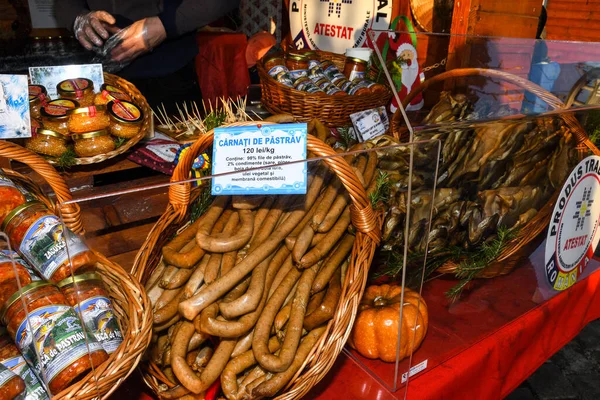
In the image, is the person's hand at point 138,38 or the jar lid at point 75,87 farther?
the person's hand at point 138,38

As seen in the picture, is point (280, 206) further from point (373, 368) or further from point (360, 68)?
point (360, 68)

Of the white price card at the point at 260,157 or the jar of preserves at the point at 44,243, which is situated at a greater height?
the white price card at the point at 260,157

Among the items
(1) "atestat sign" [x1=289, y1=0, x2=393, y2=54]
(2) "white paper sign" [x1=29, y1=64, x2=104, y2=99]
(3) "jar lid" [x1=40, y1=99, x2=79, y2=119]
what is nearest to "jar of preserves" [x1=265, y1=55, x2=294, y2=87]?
(2) "white paper sign" [x1=29, y1=64, x2=104, y2=99]

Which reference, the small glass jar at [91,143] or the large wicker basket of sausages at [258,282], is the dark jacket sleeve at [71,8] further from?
the large wicker basket of sausages at [258,282]

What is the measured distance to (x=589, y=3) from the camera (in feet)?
25.6

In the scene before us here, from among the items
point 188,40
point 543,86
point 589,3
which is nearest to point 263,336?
point 543,86

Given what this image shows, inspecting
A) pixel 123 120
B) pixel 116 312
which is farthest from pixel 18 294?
pixel 123 120

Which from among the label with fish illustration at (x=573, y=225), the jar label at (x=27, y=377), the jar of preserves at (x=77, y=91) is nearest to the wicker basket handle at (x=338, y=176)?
the jar label at (x=27, y=377)

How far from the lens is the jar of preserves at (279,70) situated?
2.59m

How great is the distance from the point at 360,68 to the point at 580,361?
2.48m

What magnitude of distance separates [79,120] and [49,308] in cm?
144

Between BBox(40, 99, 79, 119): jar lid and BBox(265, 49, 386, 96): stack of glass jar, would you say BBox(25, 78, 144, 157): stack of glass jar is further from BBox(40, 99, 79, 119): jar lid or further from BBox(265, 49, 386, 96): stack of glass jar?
BBox(265, 49, 386, 96): stack of glass jar

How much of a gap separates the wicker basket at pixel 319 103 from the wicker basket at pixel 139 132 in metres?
0.67

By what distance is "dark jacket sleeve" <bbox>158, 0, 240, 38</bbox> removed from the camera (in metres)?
2.84
